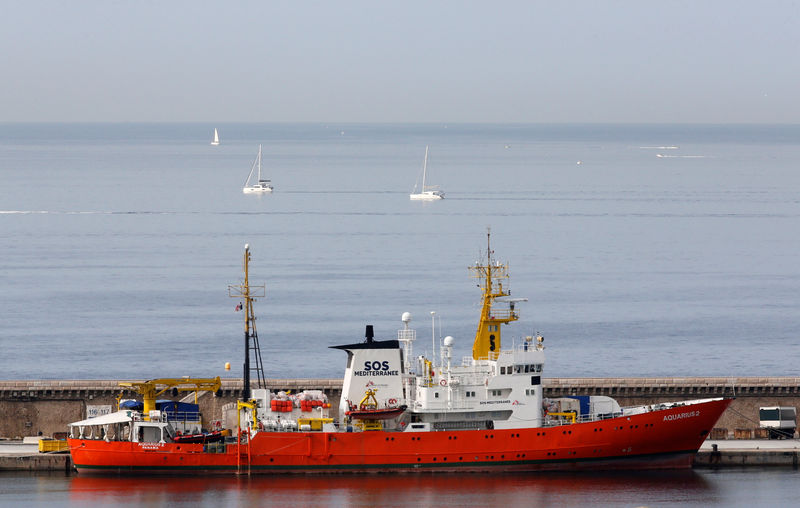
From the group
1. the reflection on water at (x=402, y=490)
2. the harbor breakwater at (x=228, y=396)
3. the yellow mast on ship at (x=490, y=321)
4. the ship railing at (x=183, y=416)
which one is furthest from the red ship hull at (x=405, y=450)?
the harbor breakwater at (x=228, y=396)

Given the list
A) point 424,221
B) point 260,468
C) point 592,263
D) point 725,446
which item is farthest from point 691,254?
point 260,468

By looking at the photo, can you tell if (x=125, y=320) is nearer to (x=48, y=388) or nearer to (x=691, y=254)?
(x=48, y=388)

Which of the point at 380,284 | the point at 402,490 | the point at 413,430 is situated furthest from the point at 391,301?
the point at 402,490

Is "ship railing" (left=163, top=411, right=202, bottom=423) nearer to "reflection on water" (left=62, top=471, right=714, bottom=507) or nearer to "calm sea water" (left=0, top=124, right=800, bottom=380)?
"reflection on water" (left=62, top=471, right=714, bottom=507)

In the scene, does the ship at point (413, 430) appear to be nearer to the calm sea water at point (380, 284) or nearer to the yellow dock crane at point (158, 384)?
the yellow dock crane at point (158, 384)

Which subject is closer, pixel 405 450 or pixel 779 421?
pixel 405 450

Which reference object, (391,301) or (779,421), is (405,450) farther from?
(391,301)

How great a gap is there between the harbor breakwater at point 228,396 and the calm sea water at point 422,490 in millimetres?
5516

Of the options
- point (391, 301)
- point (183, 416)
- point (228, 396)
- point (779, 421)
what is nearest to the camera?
point (183, 416)

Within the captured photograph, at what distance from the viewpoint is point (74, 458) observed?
50062mm

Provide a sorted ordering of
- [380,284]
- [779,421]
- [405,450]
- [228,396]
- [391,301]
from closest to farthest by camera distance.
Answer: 1. [405,450]
2. [779,421]
3. [228,396]
4. [391,301]
5. [380,284]

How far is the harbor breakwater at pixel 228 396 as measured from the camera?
55062 mm

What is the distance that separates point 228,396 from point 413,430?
9.99 m

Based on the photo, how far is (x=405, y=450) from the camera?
161 ft
